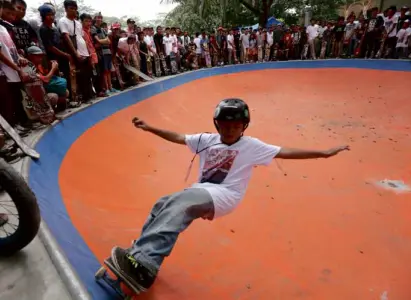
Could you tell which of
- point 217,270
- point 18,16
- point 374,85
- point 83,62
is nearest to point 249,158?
point 217,270

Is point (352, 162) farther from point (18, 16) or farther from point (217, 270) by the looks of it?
point (18, 16)

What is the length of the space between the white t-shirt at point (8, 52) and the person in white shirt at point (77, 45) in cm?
137

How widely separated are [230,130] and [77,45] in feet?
13.3

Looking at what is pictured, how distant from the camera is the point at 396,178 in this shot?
339cm

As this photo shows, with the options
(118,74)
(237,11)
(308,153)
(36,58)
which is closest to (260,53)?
(237,11)

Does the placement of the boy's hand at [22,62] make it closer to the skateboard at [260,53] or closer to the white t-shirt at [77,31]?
the white t-shirt at [77,31]

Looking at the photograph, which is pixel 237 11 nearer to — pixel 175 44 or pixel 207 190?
pixel 175 44

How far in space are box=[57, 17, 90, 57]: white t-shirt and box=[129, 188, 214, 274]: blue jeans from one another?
4.11 meters

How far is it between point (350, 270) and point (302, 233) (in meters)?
0.49

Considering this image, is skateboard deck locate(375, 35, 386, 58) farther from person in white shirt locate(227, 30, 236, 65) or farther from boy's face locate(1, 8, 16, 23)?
boy's face locate(1, 8, 16, 23)

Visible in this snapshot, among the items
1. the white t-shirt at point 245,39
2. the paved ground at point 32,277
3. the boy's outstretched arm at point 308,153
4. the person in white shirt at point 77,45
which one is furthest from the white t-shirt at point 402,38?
the paved ground at point 32,277

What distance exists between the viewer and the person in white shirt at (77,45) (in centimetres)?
450

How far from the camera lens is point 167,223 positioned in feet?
5.02

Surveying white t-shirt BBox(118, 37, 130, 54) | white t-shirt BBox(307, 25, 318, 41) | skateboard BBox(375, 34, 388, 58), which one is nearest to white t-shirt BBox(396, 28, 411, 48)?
skateboard BBox(375, 34, 388, 58)
